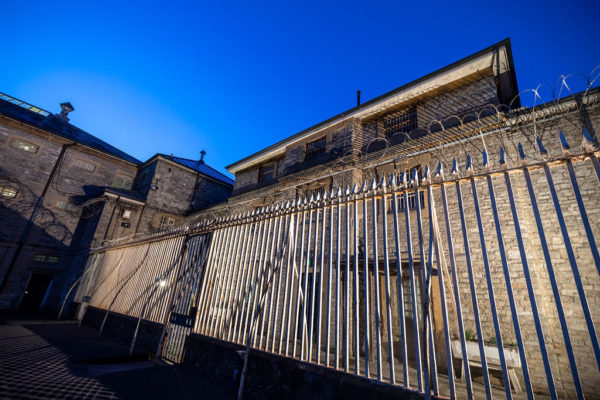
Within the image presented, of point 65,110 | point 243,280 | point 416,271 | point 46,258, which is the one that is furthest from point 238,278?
point 65,110

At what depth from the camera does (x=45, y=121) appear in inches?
792

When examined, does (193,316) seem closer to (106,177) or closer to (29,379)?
(29,379)

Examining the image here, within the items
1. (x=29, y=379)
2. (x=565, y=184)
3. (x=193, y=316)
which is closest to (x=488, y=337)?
(x=565, y=184)

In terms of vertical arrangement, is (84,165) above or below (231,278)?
above

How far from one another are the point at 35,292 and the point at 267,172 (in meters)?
17.6

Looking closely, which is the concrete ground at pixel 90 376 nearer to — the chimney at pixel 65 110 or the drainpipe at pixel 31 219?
the drainpipe at pixel 31 219

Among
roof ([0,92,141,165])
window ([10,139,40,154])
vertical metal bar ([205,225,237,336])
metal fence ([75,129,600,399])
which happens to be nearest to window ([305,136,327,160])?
metal fence ([75,129,600,399])

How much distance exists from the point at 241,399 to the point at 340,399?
1668 millimetres

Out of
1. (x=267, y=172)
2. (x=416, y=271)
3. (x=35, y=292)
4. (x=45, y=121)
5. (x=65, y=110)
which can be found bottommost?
(x=35, y=292)

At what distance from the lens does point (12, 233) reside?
15.9 m

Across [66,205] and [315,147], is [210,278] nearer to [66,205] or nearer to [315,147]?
[315,147]

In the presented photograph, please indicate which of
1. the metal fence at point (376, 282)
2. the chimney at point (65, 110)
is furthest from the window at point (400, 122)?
the chimney at point (65, 110)

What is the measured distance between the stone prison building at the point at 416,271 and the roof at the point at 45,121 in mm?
14514

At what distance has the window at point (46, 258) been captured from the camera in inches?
655
